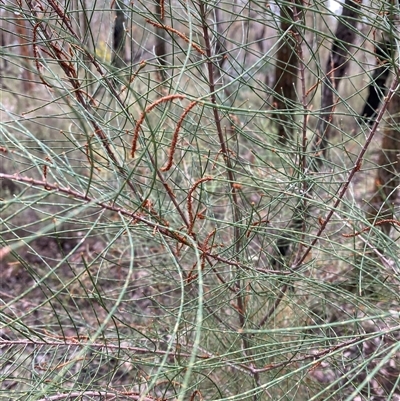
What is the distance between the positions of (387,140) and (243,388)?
143 centimetres

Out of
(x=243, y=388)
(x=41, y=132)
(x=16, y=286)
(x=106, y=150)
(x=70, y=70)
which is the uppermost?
(x=70, y=70)

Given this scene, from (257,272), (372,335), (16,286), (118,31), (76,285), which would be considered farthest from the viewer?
(118,31)

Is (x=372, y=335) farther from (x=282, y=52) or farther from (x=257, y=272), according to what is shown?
(x=282, y=52)

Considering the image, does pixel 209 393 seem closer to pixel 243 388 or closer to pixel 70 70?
pixel 243 388

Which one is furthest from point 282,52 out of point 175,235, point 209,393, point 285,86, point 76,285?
point 175,235

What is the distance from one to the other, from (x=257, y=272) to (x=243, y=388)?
2.05 feet

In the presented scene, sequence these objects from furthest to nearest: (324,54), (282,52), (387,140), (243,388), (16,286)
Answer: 1. (324,54)
2. (16,286)
3. (282,52)
4. (387,140)
5. (243,388)

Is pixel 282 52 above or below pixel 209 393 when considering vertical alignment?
above

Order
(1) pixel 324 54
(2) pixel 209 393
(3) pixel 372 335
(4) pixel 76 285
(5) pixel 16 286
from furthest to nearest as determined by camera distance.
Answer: (1) pixel 324 54 → (5) pixel 16 286 → (4) pixel 76 285 → (2) pixel 209 393 → (3) pixel 372 335

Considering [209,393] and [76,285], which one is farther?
[76,285]

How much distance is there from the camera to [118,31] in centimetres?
500

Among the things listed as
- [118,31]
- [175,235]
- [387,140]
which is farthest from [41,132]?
[175,235]

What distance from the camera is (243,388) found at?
130 cm

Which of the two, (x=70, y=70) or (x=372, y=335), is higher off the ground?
(x=70, y=70)
